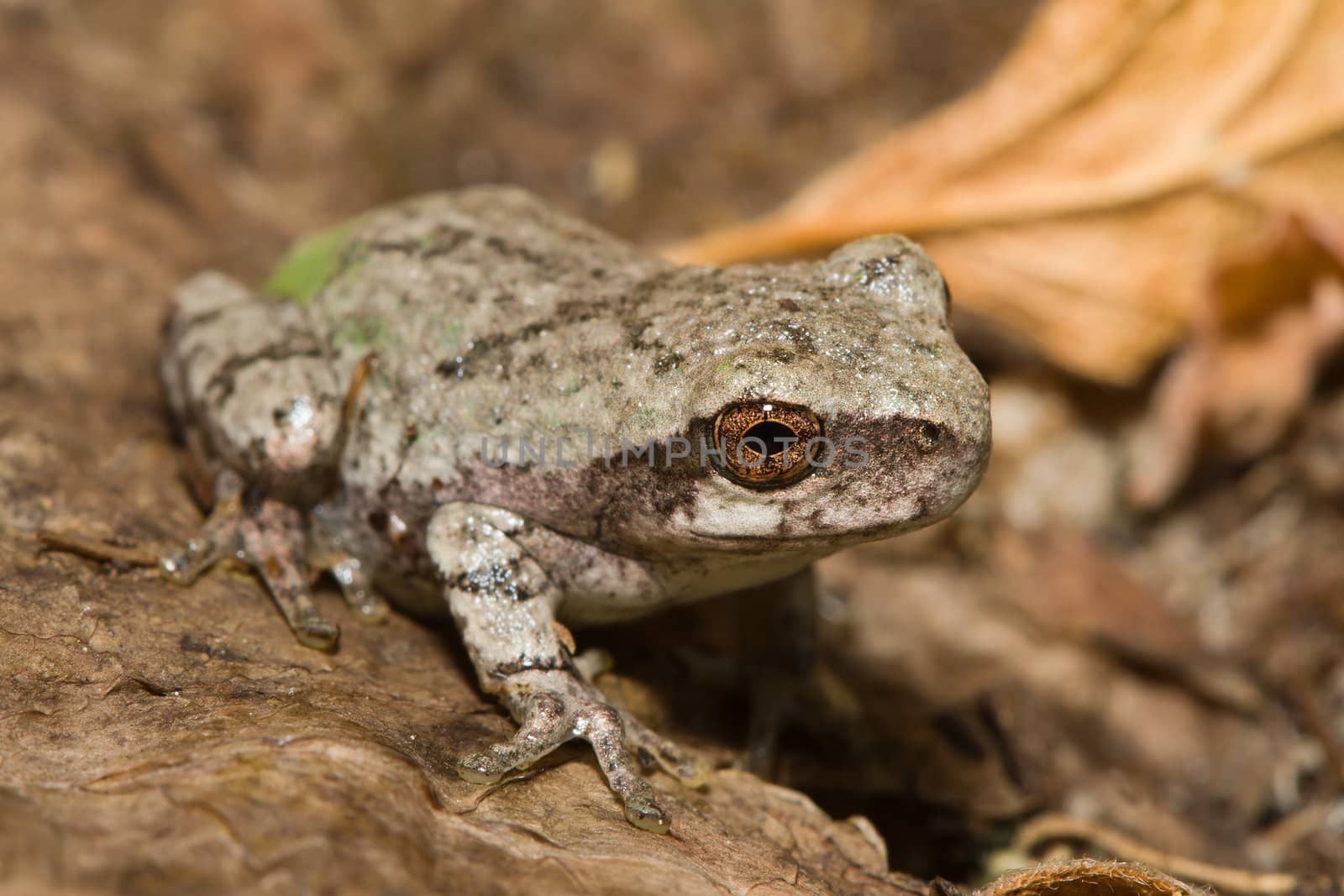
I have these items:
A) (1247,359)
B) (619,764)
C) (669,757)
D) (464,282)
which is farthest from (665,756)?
(1247,359)

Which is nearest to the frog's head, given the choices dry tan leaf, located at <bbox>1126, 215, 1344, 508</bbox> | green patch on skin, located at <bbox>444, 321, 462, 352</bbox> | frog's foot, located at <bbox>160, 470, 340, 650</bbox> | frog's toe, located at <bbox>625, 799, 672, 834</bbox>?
frog's toe, located at <bbox>625, 799, 672, 834</bbox>

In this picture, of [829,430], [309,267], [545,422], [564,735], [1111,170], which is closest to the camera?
[829,430]

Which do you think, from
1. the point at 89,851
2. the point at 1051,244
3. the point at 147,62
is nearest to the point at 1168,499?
the point at 1051,244

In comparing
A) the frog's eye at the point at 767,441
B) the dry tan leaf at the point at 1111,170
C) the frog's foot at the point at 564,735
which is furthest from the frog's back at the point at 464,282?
the dry tan leaf at the point at 1111,170

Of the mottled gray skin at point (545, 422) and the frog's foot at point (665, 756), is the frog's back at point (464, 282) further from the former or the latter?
the frog's foot at point (665, 756)

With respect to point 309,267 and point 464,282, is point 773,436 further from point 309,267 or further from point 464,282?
point 309,267

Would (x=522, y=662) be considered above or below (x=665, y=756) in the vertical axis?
above

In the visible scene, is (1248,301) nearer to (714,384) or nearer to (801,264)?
(801,264)

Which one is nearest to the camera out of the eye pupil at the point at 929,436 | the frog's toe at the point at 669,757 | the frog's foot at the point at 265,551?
the eye pupil at the point at 929,436
